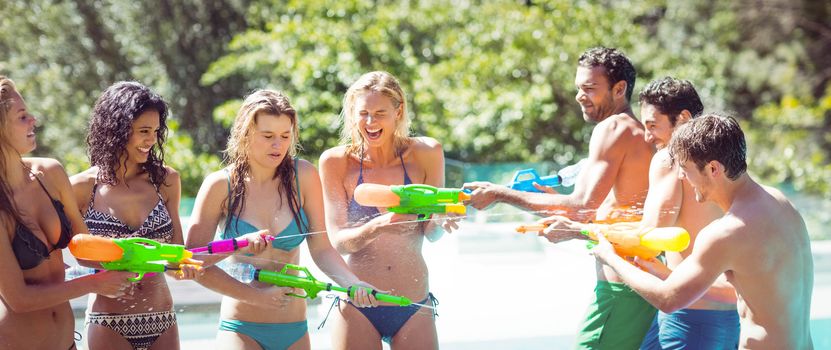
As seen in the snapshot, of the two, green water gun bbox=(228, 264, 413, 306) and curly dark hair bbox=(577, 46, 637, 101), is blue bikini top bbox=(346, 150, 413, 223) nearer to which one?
green water gun bbox=(228, 264, 413, 306)

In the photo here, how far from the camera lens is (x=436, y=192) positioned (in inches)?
144

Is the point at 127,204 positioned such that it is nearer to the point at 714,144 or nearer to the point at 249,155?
the point at 249,155

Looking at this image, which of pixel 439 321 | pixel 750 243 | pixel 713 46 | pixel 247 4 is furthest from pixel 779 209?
pixel 713 46

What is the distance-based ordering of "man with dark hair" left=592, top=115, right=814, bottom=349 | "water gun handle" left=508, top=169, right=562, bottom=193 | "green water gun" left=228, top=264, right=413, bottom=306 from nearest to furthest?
"man with dark hair" left=592, top=115, right=814, bottom=349, "green water gun" left=228, top=264, right=413, bottom=306, "water gun handle" left=508, top=169, right=562, bottom=193

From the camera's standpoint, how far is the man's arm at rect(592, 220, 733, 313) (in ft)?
9.68

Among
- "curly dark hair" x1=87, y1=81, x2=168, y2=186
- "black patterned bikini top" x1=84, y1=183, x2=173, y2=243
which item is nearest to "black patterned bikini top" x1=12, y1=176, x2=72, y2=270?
"black patterned bikini top" x1=84, y1=183, x2=173, y2=243

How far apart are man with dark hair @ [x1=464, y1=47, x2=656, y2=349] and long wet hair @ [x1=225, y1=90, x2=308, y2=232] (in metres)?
0.81

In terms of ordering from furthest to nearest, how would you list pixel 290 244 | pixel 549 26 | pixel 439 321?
pixel 549 26, pixel 439 321, pixel 290 244

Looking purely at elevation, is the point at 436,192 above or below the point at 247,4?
below

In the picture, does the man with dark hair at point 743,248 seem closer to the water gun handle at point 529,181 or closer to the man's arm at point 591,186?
the man's arm at point 591,186

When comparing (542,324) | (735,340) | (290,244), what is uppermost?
(290,244)

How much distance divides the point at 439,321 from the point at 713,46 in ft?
44.5

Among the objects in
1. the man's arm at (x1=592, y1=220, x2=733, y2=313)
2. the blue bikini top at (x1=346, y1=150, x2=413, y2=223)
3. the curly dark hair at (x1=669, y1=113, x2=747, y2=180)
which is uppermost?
the curly dark hair at (x1=669, y1=113, x2=747, y2=180)

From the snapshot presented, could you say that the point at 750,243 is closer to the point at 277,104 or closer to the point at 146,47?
the point at 277,104
